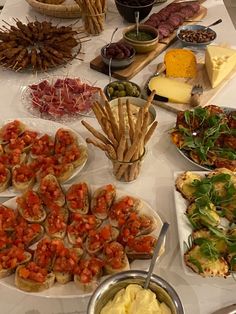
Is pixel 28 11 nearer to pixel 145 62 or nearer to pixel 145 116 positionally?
pixel 145 62

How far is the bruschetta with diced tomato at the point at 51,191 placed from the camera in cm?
131

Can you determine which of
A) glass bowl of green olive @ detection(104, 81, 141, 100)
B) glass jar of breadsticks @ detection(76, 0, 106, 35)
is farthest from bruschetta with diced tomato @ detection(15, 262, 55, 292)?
glass jar of breadsticks @ detection(76, 0, 106, 35)

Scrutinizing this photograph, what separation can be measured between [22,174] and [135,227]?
0.40 meters

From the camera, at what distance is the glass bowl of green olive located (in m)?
1.70

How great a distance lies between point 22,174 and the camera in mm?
1380

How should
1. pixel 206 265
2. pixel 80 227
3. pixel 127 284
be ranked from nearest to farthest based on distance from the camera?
pixel 127 284 < pixel 206 265 < pixel 80 227

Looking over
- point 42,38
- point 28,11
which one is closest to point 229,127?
point 42,38

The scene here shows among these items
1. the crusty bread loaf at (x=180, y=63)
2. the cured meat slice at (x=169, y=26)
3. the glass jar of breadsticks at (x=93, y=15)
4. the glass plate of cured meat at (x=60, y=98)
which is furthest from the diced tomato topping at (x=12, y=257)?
the cured meat slice at (x=169, y=26)

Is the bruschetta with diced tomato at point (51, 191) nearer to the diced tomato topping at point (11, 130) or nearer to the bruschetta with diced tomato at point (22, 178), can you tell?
the bruschetta with diced tomato at point (22, 178)

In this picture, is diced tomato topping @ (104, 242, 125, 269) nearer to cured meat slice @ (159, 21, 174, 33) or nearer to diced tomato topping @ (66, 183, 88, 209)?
diced tomato topping @ (66, 183, 88, 209)

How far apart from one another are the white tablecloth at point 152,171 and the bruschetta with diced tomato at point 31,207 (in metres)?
0.20

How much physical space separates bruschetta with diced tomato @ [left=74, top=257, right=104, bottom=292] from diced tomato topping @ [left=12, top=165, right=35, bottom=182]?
A: 34 cm

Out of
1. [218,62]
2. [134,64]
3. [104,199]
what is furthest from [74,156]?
[218,62]

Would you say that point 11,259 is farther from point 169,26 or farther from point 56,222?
point 169,26
